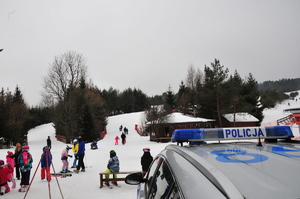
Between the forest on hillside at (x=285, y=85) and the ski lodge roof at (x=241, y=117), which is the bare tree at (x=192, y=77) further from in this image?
the forest on hillside at (x=285, y=85)

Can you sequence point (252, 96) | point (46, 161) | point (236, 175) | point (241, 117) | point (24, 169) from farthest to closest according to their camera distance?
point (252, 96), point (241, 117), point (46, 161), point (24, 169), point (236, 175)

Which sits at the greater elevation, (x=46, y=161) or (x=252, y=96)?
(x=252, y=96)

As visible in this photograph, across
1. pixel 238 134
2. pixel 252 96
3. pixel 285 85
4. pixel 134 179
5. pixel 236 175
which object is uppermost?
pixel 285 85

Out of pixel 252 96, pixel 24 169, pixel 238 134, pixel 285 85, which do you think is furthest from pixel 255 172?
pixel 285 85

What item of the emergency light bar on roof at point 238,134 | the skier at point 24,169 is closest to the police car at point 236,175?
the emergency light bar on roof at point 238,134

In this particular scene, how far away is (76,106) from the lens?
144ft

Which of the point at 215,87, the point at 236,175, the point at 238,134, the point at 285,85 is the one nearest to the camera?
the point at 236,175

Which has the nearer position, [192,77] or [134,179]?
[134,179]

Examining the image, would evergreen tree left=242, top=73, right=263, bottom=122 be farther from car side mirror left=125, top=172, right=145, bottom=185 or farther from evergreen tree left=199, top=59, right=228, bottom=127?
car side mirror left=125, top=172, right=145, bottom=185

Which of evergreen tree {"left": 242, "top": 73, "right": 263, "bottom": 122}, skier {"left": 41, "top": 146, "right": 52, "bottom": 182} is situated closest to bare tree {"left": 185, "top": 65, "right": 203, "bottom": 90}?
evergreen tree {"left": 242, "top": 73, "right": 263, "bottom": 122}

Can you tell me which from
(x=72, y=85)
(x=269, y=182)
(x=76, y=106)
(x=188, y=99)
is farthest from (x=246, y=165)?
(x=188, y=99)

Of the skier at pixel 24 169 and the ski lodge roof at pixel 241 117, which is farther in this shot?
the ski lodge roof at pixel 241 117

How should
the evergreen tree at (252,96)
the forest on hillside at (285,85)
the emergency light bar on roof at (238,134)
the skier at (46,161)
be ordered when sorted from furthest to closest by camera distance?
the forest on hillside at (285,85) → the evergreen tree at (252,96) → the skier at (46,161) → the emergency light bar on roof at (238,134)

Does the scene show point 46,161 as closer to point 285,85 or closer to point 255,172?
point 255,172
